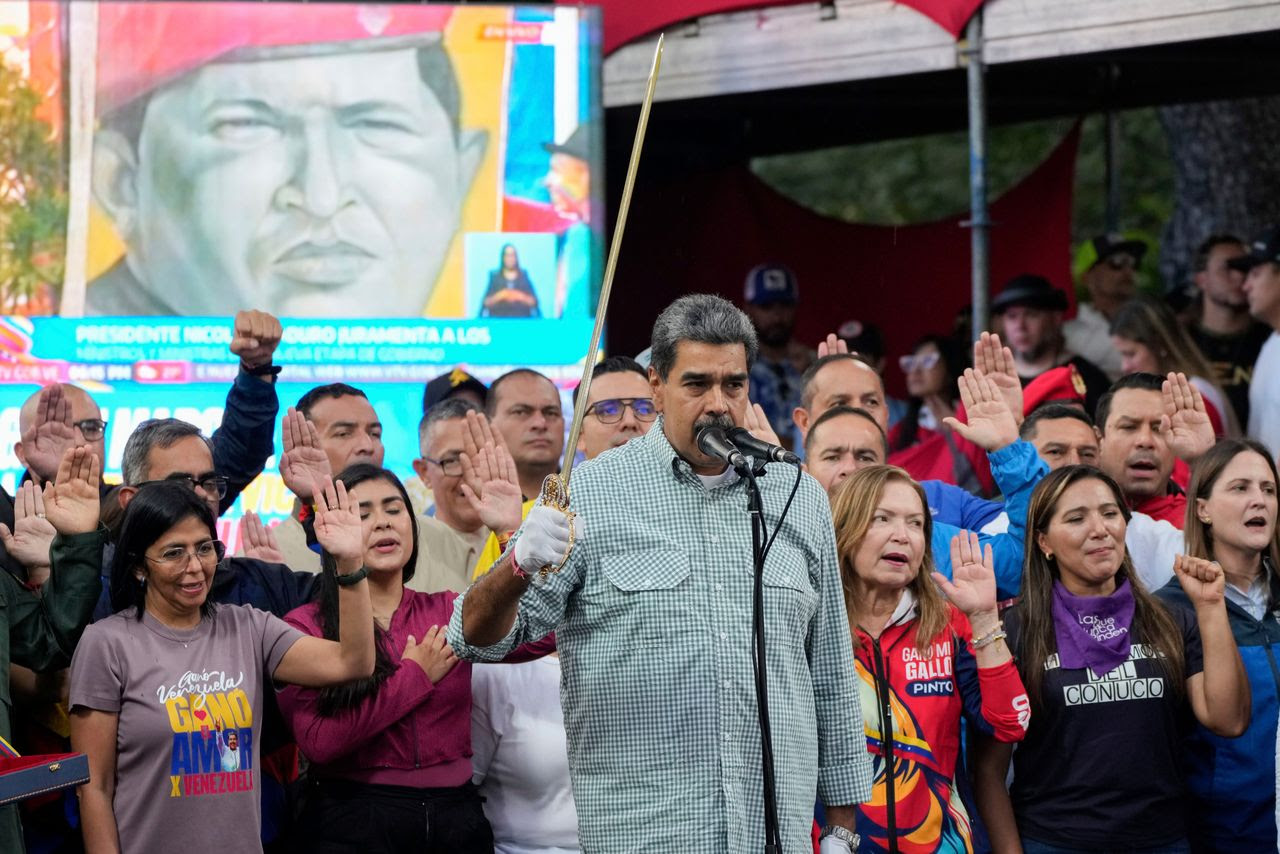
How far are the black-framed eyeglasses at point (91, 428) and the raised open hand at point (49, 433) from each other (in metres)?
0.12

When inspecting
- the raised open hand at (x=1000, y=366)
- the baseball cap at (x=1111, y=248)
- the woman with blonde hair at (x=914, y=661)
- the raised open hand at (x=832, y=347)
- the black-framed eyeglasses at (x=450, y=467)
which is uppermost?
the baseball cap at (x=1111, y=248)

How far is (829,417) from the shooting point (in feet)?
19.1

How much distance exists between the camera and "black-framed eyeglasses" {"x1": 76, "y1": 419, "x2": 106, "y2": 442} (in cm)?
567

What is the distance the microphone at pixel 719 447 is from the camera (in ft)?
12.0

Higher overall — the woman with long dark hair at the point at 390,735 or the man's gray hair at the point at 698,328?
the man's gray hair at the point at 698,328

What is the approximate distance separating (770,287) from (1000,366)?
3409 millimetres

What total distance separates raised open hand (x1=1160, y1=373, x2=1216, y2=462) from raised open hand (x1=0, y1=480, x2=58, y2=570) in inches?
142

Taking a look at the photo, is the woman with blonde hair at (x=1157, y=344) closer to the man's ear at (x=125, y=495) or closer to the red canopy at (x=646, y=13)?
the red canopy at (x=646, y=13)

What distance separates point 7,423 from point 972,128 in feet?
14.0

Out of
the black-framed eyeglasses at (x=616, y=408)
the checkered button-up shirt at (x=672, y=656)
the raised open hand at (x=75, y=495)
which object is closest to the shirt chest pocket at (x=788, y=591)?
the checkered button-up shirt at (x=672, y=656)

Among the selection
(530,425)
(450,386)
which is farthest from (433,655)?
(450,386)

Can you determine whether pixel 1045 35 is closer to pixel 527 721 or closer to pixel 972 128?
pixel 972 128

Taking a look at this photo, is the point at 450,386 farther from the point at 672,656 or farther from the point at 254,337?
the point at 672,656

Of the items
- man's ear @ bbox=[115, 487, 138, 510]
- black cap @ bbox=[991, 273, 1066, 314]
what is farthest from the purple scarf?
black cap @ bbox=[991, 273, 1066, 314]
